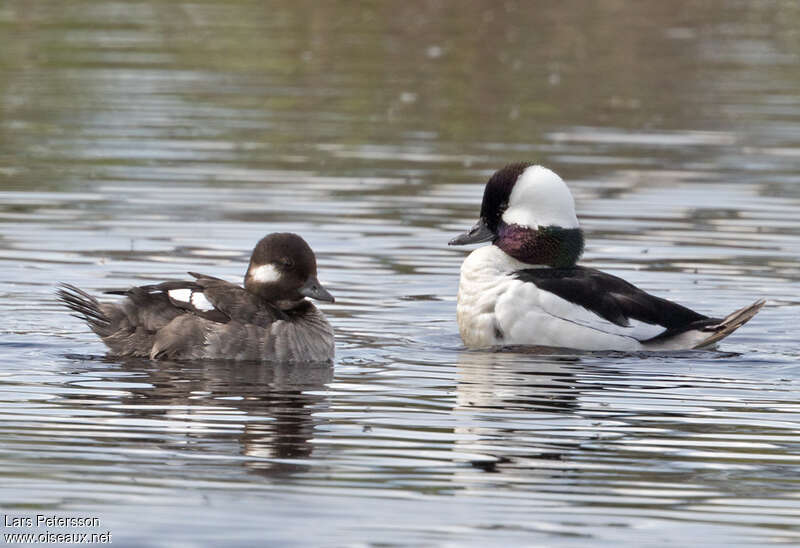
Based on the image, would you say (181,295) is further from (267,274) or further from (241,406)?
(241,406)

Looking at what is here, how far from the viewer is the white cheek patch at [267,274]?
11.1 meters

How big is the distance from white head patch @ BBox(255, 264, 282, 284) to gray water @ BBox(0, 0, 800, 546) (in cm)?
72

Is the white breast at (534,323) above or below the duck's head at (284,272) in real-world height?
below

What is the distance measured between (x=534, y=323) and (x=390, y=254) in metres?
3.23

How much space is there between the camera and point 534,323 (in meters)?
11.4

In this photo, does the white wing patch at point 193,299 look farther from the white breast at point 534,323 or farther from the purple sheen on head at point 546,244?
the purple sheen on head at point 546,244

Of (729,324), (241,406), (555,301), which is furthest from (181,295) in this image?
(729,324)

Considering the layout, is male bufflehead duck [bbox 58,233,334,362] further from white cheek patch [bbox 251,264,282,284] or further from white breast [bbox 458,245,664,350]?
white breast [bbox 458,245,664,350]

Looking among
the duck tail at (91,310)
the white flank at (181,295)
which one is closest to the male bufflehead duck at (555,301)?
the white flank at (181,295)

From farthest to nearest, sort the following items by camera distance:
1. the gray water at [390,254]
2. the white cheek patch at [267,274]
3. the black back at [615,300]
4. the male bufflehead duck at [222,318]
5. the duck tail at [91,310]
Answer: the black back at [615,300] < the white cheek patch at [267,274] < the duck tail at [91,310] < the male bufflehead duck at [222,318] < the gray water at [390,254]

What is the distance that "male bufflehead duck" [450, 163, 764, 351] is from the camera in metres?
11.4

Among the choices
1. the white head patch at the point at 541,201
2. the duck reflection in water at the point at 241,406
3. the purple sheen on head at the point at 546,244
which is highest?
the white head patch at the point at 541,201

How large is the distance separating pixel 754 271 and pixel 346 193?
15.7ft

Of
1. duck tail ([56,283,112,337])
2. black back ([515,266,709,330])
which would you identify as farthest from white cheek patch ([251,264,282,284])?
black back ([515,266,709,330])
